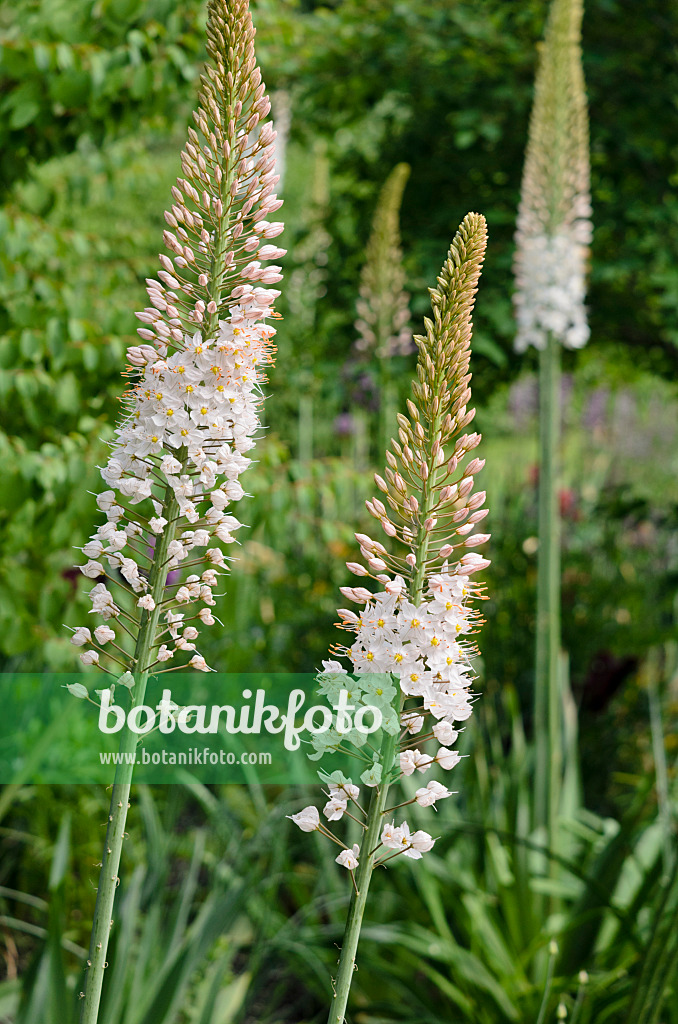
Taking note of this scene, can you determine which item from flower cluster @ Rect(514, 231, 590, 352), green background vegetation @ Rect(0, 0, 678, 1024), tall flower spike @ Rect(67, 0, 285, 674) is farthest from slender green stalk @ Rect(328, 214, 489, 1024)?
flower cluster @ Rect(514, 231, 590, 352)

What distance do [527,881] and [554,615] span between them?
42.0 inches

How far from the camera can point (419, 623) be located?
3.76ft

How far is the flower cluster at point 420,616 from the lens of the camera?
1152mm

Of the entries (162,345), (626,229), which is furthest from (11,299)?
(626,229)

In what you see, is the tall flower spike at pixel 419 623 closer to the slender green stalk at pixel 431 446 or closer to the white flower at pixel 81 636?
the slender green stalk at pixel 431 446

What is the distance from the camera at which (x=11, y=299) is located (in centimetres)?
312

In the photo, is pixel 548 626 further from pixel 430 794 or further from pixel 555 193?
pixel 430 794

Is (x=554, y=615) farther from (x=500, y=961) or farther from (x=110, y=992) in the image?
(x=110, y=992)

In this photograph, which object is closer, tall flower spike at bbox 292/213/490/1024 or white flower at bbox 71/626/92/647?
tall flower spike at bbox 292/213/490/1024

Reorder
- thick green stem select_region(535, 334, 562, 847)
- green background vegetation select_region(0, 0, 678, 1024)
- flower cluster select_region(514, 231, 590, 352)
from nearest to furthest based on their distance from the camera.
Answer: green background vegetation select_region(0, 0, 678, 1024) → thick green stem select_region(535, 334, 562, 847) → flower cluster select_region(514, 231, 590, 352)

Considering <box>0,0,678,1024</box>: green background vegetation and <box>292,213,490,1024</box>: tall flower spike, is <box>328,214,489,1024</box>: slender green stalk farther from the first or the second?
<box>0,0,678,1024</box>: green background vegetation

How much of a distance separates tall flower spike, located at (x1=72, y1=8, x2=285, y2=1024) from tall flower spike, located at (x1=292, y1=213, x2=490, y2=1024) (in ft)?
0.82

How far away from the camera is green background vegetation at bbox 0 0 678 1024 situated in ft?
9.24

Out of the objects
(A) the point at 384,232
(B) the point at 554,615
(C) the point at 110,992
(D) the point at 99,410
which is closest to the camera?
(C) the point at 110,992
